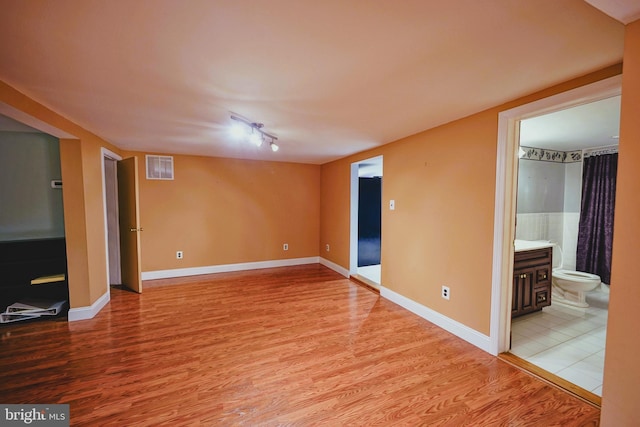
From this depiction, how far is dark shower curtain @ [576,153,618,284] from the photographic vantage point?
381 centimetres

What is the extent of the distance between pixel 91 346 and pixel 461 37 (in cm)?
373

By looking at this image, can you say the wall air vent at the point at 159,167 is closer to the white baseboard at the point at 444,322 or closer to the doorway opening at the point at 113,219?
the doorway opening at the point at 113,219

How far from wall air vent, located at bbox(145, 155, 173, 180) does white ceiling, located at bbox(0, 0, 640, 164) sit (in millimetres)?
1846

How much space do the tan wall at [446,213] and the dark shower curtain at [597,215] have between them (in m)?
3.00

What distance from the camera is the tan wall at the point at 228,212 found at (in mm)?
4418

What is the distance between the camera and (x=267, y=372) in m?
2.08

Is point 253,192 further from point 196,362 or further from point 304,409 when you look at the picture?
point 304,409

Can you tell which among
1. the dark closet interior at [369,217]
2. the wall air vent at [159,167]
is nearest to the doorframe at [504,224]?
the dark closet interior at [369,217]

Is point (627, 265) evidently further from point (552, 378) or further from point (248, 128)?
point (248, 128)

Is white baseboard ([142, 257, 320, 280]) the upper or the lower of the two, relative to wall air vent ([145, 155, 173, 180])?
lower

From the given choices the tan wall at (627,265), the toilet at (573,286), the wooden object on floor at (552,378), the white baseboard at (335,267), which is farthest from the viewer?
the white baseboard at (335,267)

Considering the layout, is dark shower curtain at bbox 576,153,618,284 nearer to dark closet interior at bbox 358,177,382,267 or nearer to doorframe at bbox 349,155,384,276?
doorframe at bbox 349,155,384,276

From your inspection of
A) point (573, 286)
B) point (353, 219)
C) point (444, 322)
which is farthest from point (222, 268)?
point (573, 286)

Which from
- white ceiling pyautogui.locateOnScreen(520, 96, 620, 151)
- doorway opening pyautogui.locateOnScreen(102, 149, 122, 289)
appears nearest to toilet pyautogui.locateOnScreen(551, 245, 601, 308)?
white ceiling pyautogui.locateOnScreen(520, 96, 620, 151)
